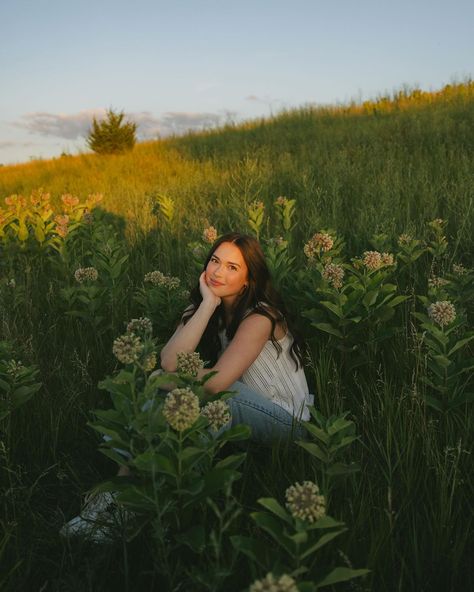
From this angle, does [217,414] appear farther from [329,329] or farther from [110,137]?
[110,137]

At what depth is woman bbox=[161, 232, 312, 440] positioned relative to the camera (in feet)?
8.43

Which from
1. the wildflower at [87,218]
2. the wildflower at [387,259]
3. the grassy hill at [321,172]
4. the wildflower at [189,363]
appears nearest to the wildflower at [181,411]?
the wildflower at [189,363]

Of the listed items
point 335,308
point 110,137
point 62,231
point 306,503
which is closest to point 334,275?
point 335,308

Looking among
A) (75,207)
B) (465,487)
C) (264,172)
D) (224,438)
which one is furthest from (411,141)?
(224,438)

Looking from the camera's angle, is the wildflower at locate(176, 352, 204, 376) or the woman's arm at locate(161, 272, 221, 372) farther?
the woman's arm at locate(161, 272, 221, 372)

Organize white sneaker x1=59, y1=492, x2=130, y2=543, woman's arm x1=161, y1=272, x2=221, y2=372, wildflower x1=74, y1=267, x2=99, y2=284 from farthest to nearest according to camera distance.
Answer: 1. wildflower x1=74, y1=267, x2=99, y2=284
2. woman's arm x1=161, y1=272, x2=221, y2=372
3. white sneaker x1=59, y1=492, x2=130, y2=543

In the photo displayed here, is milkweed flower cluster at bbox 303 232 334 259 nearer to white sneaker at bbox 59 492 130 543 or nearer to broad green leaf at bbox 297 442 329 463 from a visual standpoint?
broad green leaf at bbox 297 442 329 463

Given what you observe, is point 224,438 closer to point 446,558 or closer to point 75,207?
point 446,558

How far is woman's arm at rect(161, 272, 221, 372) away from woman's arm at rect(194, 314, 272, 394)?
21 cm

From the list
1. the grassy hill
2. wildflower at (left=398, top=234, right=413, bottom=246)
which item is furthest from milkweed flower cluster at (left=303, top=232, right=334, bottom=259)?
the grassy hill

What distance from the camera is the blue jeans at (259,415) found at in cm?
254

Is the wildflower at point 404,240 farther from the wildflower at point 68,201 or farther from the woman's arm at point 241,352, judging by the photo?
the wildflower at point 68,201

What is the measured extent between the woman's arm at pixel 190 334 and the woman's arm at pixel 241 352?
0.68 ft

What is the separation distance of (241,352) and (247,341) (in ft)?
0.25
